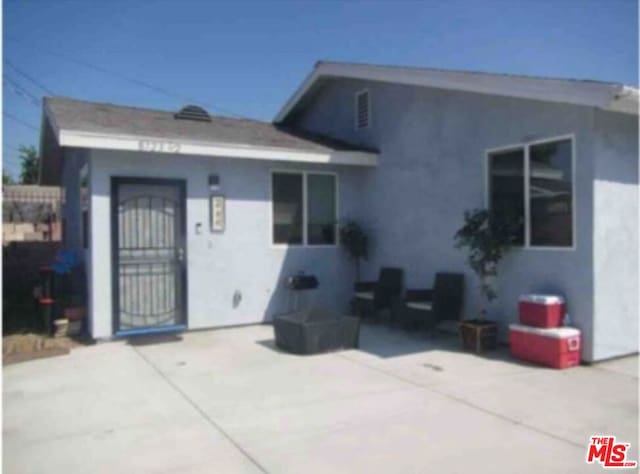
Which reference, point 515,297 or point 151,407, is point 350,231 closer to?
point 515,297

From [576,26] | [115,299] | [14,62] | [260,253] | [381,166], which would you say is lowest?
[115,299]

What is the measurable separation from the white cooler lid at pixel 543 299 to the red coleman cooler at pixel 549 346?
315mm

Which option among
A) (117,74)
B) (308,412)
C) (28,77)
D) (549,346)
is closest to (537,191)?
(549,346)

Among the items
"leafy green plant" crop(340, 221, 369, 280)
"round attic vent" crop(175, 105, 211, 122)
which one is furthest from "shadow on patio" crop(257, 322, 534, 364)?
"round attic vent" crop(175, 105, 211, 122)

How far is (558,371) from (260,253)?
483 centimetres

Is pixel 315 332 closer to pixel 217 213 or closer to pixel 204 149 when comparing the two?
pixel 217 213

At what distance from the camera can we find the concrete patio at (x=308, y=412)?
3.48 m

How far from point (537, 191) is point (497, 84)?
146cm

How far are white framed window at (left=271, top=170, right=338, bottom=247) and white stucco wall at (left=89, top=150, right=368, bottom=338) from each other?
144mm

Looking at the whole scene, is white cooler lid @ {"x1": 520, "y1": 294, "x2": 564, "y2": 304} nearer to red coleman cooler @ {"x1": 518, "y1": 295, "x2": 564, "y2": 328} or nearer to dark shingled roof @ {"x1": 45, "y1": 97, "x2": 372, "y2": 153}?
red coleman cooler @ {"x1": 518, "y1": 295, "x2": 564, "y2": 328}

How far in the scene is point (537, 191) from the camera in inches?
257

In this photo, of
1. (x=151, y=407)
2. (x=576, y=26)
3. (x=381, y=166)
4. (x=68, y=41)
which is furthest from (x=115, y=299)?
(x=68, y=41)

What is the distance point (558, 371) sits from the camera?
18.6 ft

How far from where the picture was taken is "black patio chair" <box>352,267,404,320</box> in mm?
8578
